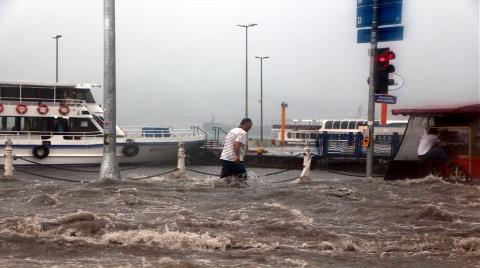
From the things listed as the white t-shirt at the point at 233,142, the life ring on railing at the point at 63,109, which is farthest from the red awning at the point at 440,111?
the life ring on railing at the point at 63,109

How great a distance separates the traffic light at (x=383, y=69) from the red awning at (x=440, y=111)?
150 centimetres

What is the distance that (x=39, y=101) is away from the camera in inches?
1275

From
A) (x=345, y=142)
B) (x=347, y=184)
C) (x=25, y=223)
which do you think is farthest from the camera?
(x=345, y=142)

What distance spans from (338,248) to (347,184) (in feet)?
23.0

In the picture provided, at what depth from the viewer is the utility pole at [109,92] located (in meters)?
13.7

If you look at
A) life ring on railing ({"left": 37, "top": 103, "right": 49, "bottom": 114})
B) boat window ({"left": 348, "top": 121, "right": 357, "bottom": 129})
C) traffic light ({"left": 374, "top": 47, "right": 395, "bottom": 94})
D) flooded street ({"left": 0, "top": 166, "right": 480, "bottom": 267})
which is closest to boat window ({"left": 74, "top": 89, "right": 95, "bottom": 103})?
life ring on railing ({"left": 37, "top": 103, "right": 49, "bottom": 114})

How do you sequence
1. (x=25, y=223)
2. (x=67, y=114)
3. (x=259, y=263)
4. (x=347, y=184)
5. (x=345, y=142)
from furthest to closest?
(x=67, y=114) < (x=345, y=142) < (x=347, y=184) < (x=25, y=223) < (x=259, y=263)

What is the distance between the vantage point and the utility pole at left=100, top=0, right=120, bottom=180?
539 inches

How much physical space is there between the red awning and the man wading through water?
158 inches

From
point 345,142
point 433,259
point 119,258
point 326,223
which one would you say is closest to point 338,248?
point 433,259

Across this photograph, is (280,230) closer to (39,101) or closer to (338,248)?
(338,248)

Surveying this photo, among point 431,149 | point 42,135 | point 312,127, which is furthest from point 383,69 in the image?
point 312,127

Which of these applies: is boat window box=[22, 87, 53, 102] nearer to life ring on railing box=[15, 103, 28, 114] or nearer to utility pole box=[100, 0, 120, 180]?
life ring on railing box=[15, 103, 28, 114]

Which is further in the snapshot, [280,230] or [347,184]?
[347,184]
